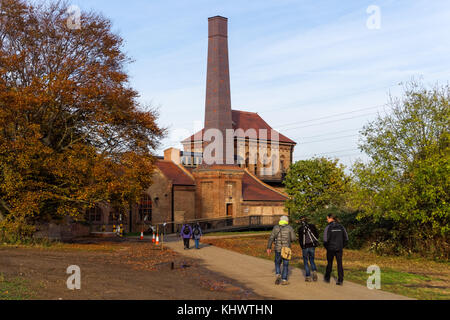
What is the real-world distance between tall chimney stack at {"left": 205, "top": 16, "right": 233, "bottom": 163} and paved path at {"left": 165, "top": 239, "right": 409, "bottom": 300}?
30.1 metres

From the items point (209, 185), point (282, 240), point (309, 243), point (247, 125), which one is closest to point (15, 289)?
point (282, 240)

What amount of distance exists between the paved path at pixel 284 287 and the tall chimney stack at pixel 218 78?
3011 cm

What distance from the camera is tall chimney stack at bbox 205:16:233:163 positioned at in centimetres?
4838

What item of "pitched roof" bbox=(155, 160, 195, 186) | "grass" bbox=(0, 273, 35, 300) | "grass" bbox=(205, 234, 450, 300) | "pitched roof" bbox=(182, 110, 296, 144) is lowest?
"grass" bbox=(205, 234, 450, 300)

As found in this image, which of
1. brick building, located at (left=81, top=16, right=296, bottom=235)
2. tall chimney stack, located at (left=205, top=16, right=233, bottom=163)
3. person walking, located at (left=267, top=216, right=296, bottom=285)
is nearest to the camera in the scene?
person walking, located at (left=267, top=216, right=296, bottom=285)

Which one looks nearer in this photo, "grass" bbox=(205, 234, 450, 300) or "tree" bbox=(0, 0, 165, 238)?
"grass" bbox=(205, 234, 450, 300)

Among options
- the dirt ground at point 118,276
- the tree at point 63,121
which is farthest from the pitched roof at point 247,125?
the dirt ground at point 118,276

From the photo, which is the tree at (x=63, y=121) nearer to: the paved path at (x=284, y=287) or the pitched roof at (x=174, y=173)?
the paved path at (x=284, y=287)

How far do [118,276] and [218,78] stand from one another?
36.4 m

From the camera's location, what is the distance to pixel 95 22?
2677 cm

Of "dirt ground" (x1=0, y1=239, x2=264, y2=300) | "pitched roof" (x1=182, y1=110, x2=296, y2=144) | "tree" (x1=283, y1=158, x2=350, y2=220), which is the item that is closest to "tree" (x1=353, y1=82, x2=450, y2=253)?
"dirt ground" (x1=0, y1=239, x2=264, y2=300)

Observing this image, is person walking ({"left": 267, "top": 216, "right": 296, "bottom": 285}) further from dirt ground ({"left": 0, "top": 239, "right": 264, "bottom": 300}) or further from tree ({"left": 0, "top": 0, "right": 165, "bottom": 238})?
tree ({"left": 0, "top": 0, "right": 165, "bottom": 238})

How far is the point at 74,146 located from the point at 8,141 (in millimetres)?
3345
